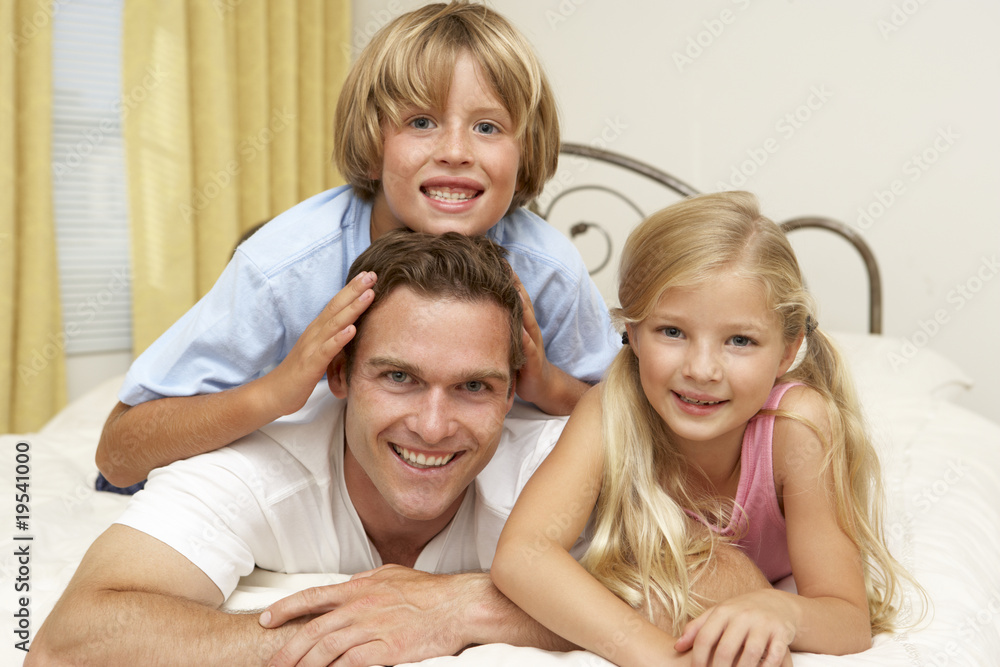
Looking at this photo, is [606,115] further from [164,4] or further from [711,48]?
[164,4]

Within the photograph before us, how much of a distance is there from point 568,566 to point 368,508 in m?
0.39

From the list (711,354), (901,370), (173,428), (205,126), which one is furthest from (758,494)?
(205,126)

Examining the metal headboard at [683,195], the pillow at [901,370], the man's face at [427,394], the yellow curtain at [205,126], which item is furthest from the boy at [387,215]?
the yellow curtain at [205,126]

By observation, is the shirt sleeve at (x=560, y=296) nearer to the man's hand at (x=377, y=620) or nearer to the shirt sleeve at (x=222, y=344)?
the shirt sleeve at (x=222, y=344)

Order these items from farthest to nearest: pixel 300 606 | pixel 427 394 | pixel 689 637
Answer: pixel 427 394 < pixel 300 606 < pixel 689 637

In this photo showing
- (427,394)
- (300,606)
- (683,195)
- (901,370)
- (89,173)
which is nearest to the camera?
(300,606)

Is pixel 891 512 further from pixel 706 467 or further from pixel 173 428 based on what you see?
pixel 173 428

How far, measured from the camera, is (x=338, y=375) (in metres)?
1.28

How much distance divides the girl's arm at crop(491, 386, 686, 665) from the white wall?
1.70 meters

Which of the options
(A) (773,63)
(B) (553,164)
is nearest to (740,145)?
(A) (773,63)

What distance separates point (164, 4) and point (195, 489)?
8.01ft

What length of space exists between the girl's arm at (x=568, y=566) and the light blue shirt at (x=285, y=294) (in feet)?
1.01

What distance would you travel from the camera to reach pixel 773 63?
2795 mm

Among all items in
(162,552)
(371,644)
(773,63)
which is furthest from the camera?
(773,63)
